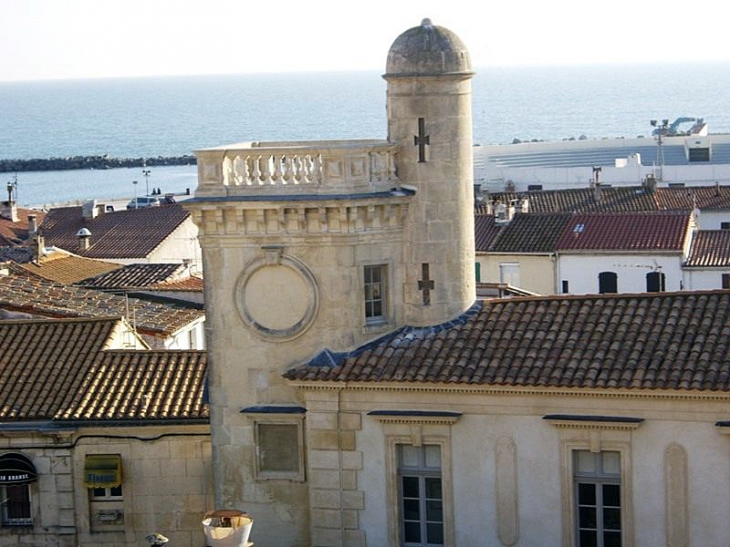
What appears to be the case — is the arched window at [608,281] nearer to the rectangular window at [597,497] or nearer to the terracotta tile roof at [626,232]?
the terracotta tile roof at [626,232]

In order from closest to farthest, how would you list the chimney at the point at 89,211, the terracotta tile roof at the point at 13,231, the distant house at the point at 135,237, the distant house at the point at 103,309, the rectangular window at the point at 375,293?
the rectangular window at the point at 375,293 → the distant house at the point at 103,309 → the distant house at the point at 135,237 → the terracotta tile roof at the point at 13,231 → the chimney at the point at 89,211

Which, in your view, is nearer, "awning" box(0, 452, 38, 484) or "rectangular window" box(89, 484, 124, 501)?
"awning" box(0, 452, 38, 484)

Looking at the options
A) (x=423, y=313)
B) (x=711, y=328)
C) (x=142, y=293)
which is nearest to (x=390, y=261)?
(x=423, y=313)

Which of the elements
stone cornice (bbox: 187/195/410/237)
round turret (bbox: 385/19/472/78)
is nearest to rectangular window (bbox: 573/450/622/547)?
stone cornice (bbox: 187/195/410/237)

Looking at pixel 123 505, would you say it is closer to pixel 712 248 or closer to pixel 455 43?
pixel 455 43

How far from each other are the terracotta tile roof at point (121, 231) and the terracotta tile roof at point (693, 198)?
19958 millimetres

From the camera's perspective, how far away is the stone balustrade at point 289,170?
2619 centimetres

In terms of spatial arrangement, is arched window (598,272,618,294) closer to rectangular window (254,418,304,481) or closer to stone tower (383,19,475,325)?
stone tower (383,19,475,325)

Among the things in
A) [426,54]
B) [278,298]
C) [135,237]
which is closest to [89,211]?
[135,237]

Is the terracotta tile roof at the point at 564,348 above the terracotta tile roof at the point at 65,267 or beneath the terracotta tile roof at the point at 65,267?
beneath

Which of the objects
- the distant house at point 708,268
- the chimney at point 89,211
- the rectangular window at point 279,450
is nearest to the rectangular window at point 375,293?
the rectangular window at point 279,450

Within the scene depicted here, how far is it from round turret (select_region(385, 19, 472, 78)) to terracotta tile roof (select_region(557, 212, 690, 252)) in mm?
31299

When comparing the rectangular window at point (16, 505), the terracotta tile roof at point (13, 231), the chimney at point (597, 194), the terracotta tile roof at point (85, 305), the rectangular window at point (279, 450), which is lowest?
the rectangular window at point (16, 505)

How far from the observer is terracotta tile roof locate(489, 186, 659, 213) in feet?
234
